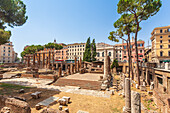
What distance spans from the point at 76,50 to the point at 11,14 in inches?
1746

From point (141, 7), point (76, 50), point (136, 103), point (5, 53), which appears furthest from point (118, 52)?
point (5, 53)

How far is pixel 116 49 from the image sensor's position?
48.2m

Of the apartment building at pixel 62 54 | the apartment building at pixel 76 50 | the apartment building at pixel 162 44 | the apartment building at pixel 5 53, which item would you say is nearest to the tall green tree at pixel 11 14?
the apartment building at pixel 162 44

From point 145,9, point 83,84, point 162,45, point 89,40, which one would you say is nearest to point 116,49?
point 89,40

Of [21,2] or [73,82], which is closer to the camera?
[21,2]

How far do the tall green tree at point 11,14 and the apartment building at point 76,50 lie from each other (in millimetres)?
41433

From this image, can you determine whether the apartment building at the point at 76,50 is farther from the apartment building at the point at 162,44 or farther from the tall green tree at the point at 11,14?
the tall green tree at the point at 11,14

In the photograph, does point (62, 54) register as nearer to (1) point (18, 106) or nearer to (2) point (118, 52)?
(2) point (118, 52)

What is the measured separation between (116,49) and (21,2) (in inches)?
1713

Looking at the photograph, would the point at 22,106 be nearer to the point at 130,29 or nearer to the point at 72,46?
the point at 130,29

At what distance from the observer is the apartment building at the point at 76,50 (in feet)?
186

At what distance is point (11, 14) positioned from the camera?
1384cm

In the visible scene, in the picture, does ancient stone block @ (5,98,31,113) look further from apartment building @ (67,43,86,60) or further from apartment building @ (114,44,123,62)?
apartment building @ (67,43,86,60)

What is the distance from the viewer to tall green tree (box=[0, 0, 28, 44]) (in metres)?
12.2
